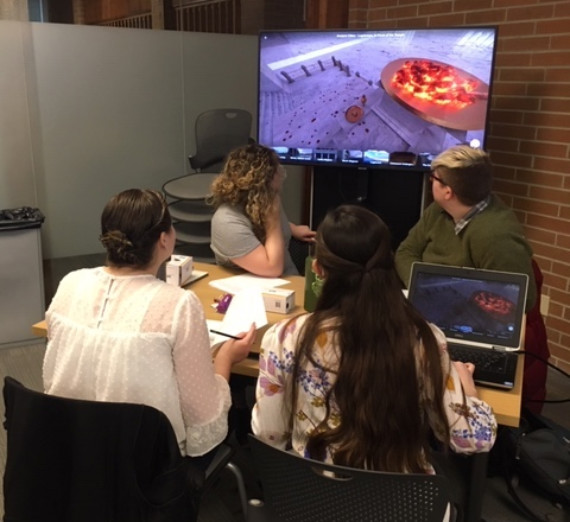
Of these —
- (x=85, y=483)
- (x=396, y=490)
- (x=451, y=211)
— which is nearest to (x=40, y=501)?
(x=85, y=483)

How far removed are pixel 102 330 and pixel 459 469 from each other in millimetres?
964

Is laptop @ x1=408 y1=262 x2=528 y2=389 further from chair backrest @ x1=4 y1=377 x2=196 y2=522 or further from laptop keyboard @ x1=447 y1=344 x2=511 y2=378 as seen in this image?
chair backrest @ x1=4 y1=377 x2=196 y2=522

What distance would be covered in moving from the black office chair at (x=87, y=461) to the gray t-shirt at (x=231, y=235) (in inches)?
43.2

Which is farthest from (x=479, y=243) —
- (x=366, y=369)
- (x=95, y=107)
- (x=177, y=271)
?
(x=95, y=107)

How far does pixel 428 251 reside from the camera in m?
2.42

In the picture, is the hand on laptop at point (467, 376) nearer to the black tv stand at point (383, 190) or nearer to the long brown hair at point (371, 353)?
the long brown hair at point (371, 353)

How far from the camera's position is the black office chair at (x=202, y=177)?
343cm

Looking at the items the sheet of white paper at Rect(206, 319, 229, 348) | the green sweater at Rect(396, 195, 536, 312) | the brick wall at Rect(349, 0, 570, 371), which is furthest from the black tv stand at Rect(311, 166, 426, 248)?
the sheet of white paper at Rect(206, 319, 229, 348)

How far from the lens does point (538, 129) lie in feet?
10.2

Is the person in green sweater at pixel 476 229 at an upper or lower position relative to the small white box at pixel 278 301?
upper

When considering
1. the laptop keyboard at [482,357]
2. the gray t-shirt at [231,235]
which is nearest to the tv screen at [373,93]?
the gray t-shirt at [231,235]

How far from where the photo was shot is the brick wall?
3.00 meters

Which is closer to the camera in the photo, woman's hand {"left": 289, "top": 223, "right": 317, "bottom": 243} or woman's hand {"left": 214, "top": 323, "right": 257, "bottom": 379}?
woman's hand {"left": 214, "top": 323, "right": 257, "bottom": 379}

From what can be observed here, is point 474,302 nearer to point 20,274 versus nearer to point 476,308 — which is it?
point 476,308
